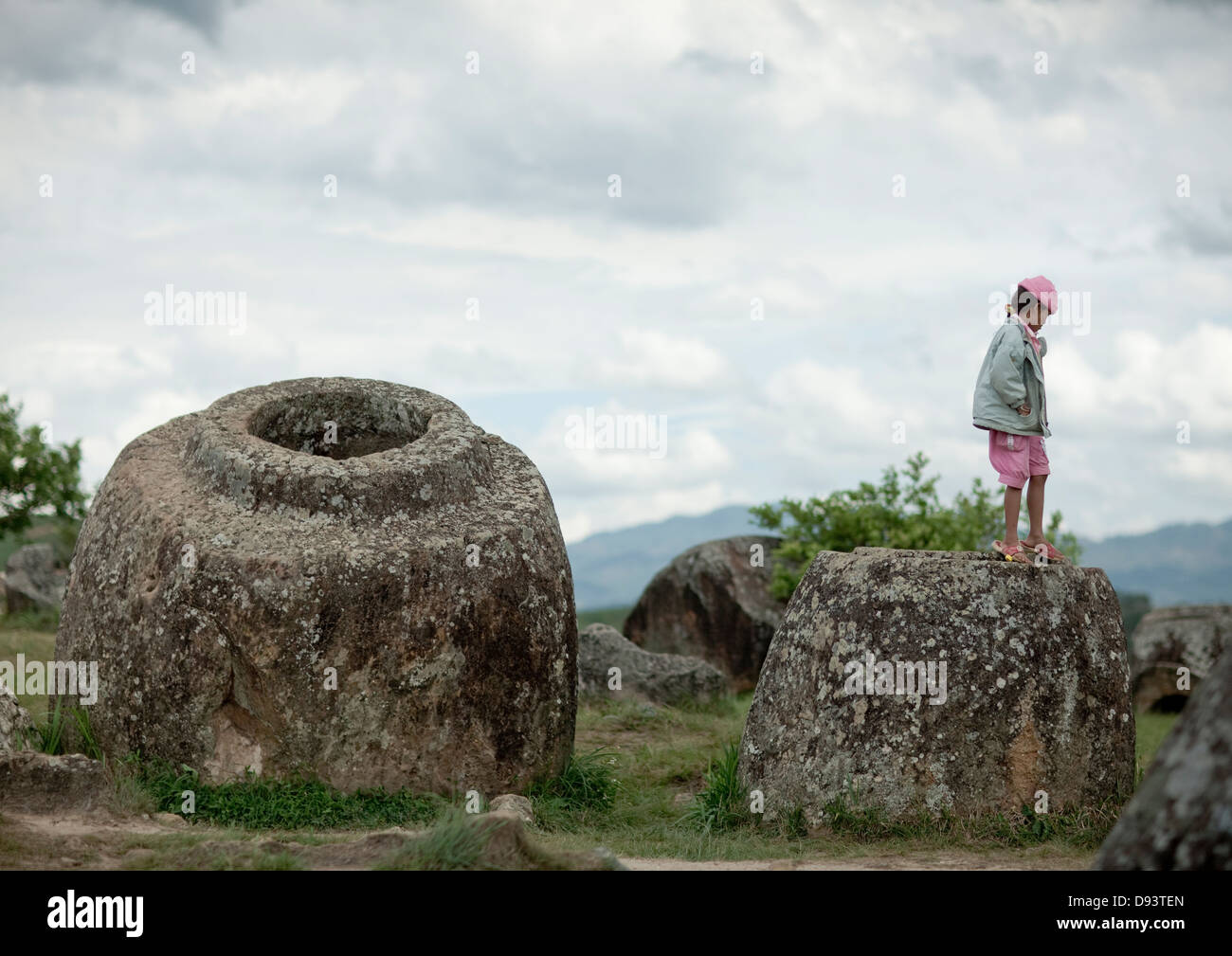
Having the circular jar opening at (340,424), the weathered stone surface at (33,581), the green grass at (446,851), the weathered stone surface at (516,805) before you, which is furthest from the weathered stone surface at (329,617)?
the weathered stone surface at (33,581)

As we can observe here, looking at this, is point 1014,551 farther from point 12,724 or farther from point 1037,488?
point 12,724

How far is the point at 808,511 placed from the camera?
21812 millimetres

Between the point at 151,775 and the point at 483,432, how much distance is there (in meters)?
3.82

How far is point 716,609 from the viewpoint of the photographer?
69.4 ft

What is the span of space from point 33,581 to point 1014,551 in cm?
1969

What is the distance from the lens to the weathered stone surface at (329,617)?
895cm

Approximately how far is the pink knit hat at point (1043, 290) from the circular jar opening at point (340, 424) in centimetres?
496

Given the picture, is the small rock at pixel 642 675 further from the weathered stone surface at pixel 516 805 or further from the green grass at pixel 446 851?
the green grass at pixel 446 851

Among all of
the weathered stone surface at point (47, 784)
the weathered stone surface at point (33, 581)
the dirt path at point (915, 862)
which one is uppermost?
the weathered stone surface at point (33, 581)

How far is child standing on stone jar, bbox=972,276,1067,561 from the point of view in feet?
29.7

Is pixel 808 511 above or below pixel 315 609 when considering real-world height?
above
